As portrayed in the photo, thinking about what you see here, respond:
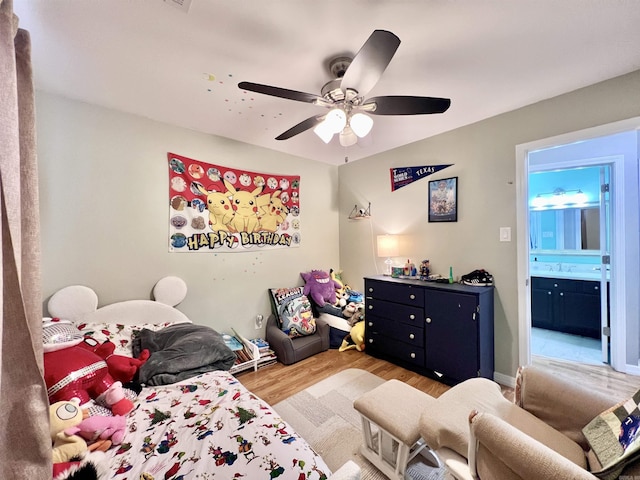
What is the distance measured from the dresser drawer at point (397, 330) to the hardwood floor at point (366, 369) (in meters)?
0.30

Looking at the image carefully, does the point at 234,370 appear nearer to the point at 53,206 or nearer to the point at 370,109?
the point at 53,206

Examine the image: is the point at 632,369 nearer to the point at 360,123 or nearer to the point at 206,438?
the point at 360,123

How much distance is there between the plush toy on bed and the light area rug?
32.3 inches

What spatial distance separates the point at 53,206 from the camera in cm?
191

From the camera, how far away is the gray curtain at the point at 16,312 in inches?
14.6

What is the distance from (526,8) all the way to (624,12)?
508mm

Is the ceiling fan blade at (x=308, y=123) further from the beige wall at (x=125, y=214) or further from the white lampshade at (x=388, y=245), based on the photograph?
the white lampshade at (x=388, y=245)

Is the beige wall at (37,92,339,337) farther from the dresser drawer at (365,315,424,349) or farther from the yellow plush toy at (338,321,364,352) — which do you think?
the dresser drawer at (365,315,424,349)

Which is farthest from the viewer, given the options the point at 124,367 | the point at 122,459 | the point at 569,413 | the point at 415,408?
the point at 124,367

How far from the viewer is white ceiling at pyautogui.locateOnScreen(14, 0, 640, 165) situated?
49.6 inches

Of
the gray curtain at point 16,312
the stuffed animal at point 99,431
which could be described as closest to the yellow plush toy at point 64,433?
the stuffed animal at point 99,431

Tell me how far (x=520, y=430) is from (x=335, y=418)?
46.8 inches

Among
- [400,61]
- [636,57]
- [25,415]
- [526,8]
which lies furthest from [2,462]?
[636,57]

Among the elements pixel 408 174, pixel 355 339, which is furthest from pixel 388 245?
pixel 355 339
